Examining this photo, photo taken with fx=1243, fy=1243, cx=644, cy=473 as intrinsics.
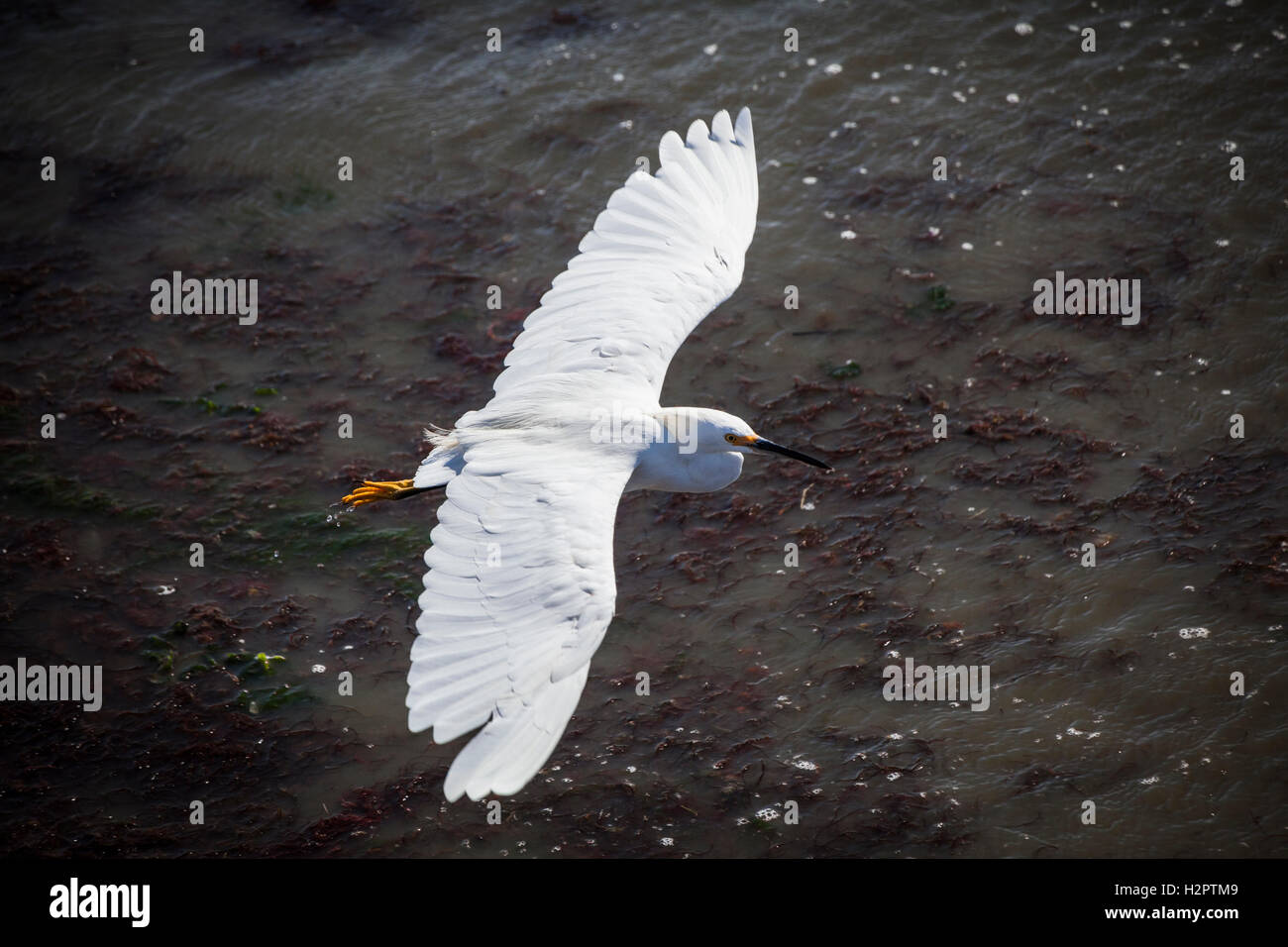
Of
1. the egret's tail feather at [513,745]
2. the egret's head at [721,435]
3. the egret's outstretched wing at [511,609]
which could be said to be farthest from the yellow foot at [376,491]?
the egret's tail feather at [513,745]

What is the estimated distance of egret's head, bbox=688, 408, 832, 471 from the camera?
22.1 feet

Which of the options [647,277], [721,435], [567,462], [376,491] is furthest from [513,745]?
[647,277]

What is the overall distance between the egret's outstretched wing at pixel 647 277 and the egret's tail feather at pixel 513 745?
242 centimetres

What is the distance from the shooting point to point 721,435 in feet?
22.4

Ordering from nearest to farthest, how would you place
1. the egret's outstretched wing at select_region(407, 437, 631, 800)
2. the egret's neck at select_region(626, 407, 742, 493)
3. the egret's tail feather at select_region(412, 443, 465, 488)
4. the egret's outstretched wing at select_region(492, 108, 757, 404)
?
1. the egret's outstretched wing at select_region(407, 437, 631, 800)
2. the egret's tail feather at select_region(412, 443, 465, 488)
3. the egret's neck at select_region(626, 407, 742, 493)
4. the egret's outstretched wing at select_region(492, 108, 757, 404)

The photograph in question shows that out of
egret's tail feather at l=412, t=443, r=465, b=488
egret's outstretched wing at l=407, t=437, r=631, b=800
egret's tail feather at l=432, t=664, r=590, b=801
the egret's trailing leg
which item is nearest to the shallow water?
the egret's trailing leg

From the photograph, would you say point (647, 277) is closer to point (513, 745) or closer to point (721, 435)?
point (721, 435)

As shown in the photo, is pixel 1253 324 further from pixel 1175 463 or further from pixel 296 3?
pixel 296 3

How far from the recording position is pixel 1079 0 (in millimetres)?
11711

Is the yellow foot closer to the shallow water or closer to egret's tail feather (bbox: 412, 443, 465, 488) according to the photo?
the shallow water

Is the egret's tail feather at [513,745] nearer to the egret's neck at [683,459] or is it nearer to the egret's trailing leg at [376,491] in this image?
the egret's neck at [683,459]

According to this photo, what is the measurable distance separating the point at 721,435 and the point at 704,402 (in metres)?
2.06

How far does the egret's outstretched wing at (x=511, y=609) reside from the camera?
4.62m

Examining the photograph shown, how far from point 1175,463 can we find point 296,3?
9.32 meters
